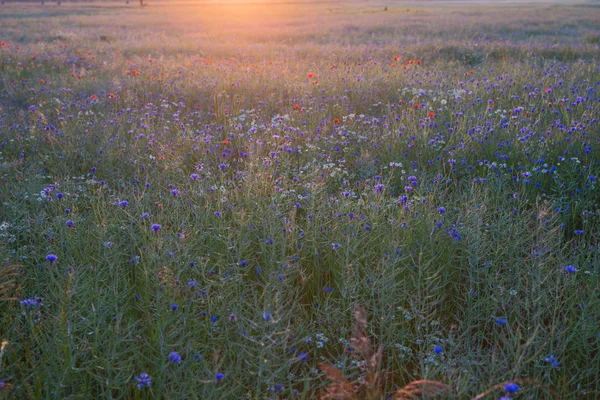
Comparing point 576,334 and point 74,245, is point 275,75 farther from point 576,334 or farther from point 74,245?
point 576,334

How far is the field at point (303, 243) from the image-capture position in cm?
185

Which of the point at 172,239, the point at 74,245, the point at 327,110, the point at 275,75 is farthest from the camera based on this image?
the point at 275,75

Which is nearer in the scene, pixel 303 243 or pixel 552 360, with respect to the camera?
pixel 552 360

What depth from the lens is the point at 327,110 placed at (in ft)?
18.3

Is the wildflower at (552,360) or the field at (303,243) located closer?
the wildflower at (552,360)

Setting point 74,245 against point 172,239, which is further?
point 74,245

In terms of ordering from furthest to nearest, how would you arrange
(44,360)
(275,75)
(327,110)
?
(275,75), (327,110), (44,360)

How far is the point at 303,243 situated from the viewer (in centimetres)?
265

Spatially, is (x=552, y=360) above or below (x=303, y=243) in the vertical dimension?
below

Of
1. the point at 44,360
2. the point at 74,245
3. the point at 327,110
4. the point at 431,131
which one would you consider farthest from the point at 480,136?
the point at 44,360

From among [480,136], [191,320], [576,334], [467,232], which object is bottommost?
→ [576,334]

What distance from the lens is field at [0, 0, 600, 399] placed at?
185 centimetres

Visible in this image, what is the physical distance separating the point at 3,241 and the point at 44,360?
1116mm

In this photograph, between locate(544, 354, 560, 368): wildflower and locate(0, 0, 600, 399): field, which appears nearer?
locate(544, 354, 560, 368): wildflower
